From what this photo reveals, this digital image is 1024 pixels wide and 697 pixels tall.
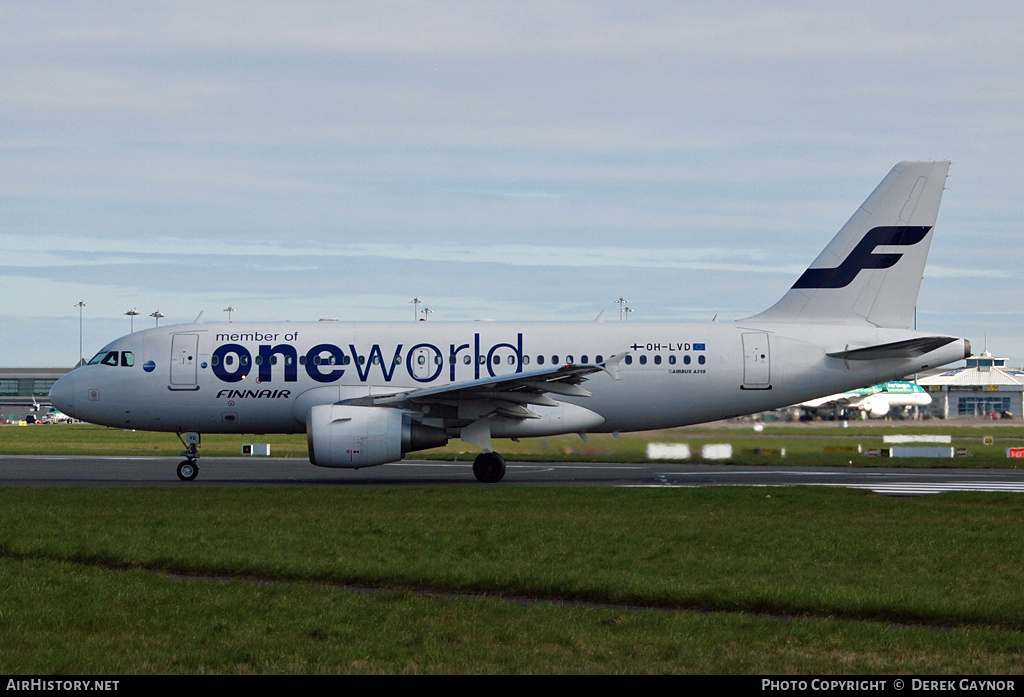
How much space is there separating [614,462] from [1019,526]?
66.9ft

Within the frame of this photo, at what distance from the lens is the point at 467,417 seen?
26781mm

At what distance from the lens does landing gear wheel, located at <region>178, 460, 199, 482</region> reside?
27.6 m

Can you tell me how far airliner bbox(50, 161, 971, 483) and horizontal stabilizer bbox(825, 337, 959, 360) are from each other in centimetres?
4

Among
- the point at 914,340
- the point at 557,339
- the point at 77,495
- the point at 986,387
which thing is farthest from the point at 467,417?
the point at 986,387

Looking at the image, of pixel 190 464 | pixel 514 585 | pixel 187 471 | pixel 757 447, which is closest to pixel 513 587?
pixel 514 585

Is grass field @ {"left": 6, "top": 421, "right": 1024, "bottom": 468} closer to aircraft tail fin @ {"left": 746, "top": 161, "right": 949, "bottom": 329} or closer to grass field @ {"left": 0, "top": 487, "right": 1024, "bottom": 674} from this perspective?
aircraft tail fin @ {"left": 746, "top": 161, "right": 949, "bottom": 329}

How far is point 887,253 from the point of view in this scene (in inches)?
1145

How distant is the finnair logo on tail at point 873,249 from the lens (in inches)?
1145

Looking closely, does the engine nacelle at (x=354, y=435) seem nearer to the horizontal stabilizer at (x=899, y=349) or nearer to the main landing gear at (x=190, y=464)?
the main landing gear at (x=190, y=464)

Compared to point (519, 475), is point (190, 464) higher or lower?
higher

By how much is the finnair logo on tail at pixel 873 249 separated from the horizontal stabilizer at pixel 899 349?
216 centimetres

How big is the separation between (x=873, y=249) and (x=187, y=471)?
18.9 m

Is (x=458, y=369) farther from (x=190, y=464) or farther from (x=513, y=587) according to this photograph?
(x=513, y=587)

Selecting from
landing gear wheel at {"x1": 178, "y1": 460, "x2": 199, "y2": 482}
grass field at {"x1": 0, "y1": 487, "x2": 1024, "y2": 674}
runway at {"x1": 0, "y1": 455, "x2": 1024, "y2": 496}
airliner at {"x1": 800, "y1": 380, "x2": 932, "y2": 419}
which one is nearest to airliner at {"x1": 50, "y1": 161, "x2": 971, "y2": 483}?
landing gear wheel at {"x1": 178, "y1": 460, "x2": 199, "y2": 482}
